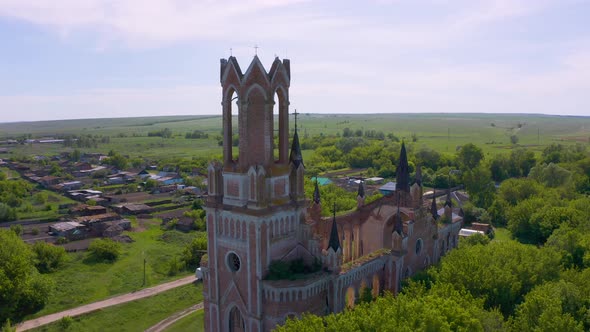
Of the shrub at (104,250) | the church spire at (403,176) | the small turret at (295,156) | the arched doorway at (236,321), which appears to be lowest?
the shrub at (104,250)

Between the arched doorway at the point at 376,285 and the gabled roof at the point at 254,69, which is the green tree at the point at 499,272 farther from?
the gabled roof at the point at 254,69

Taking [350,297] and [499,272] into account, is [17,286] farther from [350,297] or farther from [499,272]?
[499,272]

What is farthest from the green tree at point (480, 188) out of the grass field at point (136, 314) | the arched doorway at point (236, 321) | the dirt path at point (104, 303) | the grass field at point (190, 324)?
the arched doorway at point (236, 321)

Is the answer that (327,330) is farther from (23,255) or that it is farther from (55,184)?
(55,184)

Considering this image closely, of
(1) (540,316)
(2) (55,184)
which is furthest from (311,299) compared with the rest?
(2) (55,184)

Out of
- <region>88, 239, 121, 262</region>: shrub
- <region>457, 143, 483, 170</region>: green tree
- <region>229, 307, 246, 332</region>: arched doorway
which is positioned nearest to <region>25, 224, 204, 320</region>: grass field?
<region>88, 239, 121, 262</region>: shrub

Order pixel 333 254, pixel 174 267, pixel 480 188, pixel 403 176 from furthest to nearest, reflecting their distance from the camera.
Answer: pixel 480 188, pixel 174 267, pixel 403 176, pixel 333 254

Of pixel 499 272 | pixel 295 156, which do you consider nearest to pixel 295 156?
pixel 295 156

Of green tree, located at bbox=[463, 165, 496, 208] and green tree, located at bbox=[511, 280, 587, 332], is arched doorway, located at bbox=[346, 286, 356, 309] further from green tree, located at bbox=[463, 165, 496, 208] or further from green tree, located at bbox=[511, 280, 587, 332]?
green tree, located at bbox=[463, 165, 496, 208]
